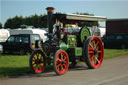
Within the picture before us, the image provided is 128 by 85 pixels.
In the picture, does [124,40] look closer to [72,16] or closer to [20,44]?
[20,44]

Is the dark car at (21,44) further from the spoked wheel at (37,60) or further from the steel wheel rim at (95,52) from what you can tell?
the spoked wheel at (37,60)

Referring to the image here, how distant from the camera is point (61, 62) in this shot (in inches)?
318

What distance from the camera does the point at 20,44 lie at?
16.6 metres

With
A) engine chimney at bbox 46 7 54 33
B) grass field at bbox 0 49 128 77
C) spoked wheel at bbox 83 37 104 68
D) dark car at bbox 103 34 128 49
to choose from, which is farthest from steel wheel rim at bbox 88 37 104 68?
dark car at bbox 103 34 128 49

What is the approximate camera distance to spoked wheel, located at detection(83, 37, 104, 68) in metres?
9.15

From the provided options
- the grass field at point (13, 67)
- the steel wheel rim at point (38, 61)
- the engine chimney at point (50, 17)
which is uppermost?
the engine chimney at point (50, 17)

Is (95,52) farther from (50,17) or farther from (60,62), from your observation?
(50,17)

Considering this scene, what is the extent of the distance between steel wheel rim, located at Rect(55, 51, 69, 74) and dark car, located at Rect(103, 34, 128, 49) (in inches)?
580

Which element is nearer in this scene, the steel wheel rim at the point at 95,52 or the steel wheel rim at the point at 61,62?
the steel wheel rim at the point at 61,62

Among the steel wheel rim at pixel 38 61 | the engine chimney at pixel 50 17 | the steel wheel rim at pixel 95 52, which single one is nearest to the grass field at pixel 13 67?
the steel wheel rim at pixel 38 61

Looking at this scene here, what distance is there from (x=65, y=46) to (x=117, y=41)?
14.6m

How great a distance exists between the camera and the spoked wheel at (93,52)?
915 cm

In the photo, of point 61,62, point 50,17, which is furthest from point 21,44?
point 61,62

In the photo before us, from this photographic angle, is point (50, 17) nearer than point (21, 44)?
Yes
